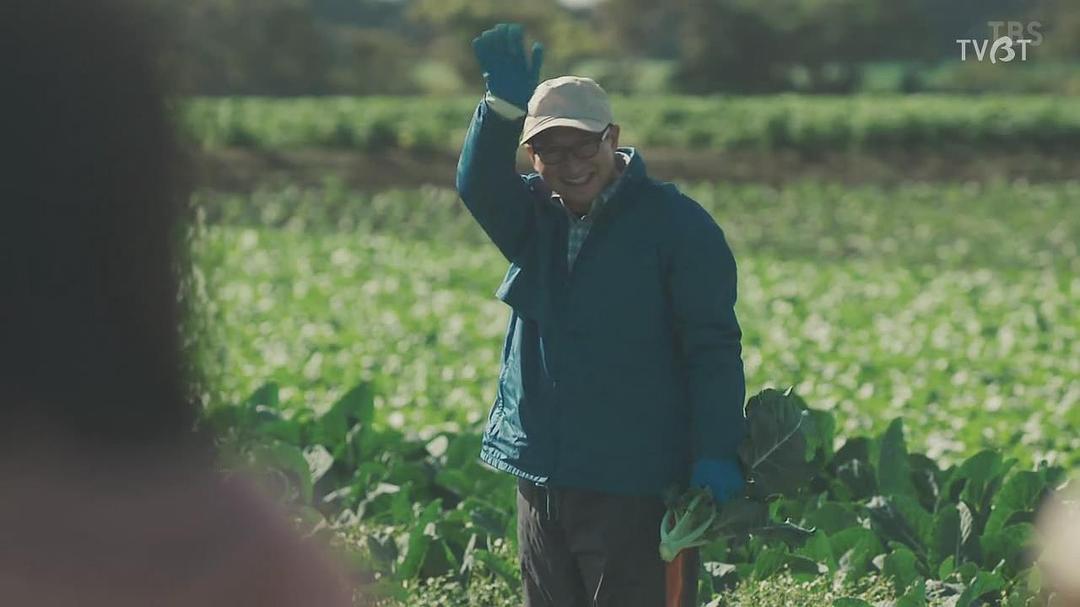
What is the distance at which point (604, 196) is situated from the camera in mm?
3041

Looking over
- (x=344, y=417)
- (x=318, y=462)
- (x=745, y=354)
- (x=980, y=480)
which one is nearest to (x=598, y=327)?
(x=980, y=480)

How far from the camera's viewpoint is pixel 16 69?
3.41ft

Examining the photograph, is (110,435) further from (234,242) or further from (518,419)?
(234,242)

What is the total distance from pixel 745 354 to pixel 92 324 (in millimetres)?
8376

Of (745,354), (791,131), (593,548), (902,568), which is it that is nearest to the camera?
(593,548)

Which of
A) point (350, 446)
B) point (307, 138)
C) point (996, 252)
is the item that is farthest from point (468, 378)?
point (307, 138)

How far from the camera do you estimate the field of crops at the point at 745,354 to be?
430cm

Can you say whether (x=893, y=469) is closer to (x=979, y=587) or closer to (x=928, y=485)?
(x=928, y=485)

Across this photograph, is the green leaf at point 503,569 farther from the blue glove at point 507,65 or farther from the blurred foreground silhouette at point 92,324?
the blurred foreground silhouette at point 92,324

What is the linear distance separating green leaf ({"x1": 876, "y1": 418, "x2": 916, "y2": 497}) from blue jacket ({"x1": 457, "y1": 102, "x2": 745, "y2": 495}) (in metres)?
1.84

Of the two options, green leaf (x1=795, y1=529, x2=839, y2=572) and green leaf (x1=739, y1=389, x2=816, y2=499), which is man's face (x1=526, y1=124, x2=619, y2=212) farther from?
green leaf (x1=795, y1=529, x2=839, y2=572)

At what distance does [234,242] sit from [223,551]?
13572mm

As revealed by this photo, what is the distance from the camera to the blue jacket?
Answer: 3006 millimetres

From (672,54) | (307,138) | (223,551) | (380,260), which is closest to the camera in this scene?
(223,551)
